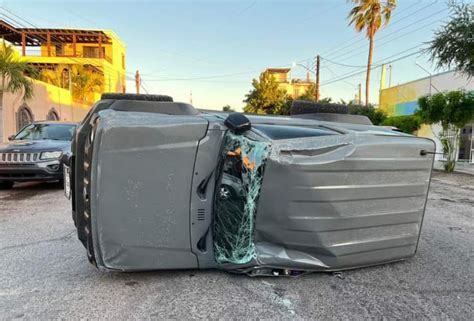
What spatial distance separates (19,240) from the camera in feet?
11.9

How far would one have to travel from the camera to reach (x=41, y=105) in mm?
17953

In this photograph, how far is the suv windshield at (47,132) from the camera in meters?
7.10

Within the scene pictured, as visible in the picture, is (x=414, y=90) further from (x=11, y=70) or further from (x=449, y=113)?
(x=11, y=70)

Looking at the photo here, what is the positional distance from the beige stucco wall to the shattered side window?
13.7 meters

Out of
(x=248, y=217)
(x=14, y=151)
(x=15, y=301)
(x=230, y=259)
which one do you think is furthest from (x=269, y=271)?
(x=14, y=151)

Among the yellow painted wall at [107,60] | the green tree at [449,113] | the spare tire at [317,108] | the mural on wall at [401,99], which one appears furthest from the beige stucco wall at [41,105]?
the mural on wall at [401,99]

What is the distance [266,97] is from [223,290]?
3317 cm

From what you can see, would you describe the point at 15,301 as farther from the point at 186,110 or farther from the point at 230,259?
the point at 186,110

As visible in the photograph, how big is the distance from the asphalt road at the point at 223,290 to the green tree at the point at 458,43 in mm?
8294

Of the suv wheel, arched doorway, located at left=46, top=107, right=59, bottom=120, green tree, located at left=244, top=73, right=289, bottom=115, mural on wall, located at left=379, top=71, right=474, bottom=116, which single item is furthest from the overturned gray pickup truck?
green tree, located at left=244, top=73, right=289, bottom=115

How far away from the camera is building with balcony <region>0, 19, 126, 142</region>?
19453 millimetres

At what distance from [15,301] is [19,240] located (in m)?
1.60

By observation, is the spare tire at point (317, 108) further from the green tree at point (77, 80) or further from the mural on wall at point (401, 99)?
the green tree at point (77, 80)

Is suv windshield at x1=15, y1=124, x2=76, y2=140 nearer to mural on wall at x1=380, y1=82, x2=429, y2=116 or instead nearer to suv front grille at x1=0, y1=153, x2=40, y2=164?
suv front grille at x1=0, y1=153, x2=40, y2=164
